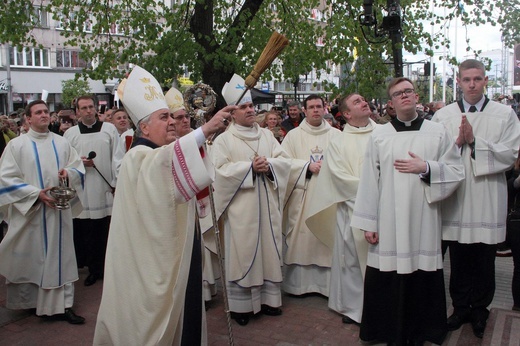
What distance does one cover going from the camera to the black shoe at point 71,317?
17.8 ft

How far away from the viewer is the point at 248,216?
5.50m

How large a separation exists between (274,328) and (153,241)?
216cm

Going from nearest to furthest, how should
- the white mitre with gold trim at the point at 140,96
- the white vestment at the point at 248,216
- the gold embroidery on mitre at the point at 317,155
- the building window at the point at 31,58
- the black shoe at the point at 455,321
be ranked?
the white mitre with gold trim at the point at 140,96 → the black shoe at the point at 455,321 → the white vestment at the point at 248,216 → the gold embroidery on mitre at the point at 317,155 → the building window at the point at 31,58

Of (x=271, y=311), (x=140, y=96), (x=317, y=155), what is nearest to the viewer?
(x=140, y=96)

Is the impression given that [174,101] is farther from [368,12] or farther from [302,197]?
[368,12]

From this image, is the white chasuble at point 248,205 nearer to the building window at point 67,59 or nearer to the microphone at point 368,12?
the microphone at point 368,12

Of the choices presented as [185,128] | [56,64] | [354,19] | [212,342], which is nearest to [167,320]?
[212,342]

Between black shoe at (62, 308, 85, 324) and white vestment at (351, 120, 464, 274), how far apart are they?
9.44ft

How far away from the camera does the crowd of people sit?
3.55 m

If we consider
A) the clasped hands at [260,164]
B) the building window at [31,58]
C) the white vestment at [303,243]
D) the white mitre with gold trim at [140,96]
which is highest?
the building window at [31,58]

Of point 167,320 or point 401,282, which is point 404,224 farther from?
point 167,320

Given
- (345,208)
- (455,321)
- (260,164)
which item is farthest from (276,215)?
(455,321)

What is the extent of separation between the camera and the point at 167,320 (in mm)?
3510

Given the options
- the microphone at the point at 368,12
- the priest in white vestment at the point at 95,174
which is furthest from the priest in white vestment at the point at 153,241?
the microphone at the point at 368,12
